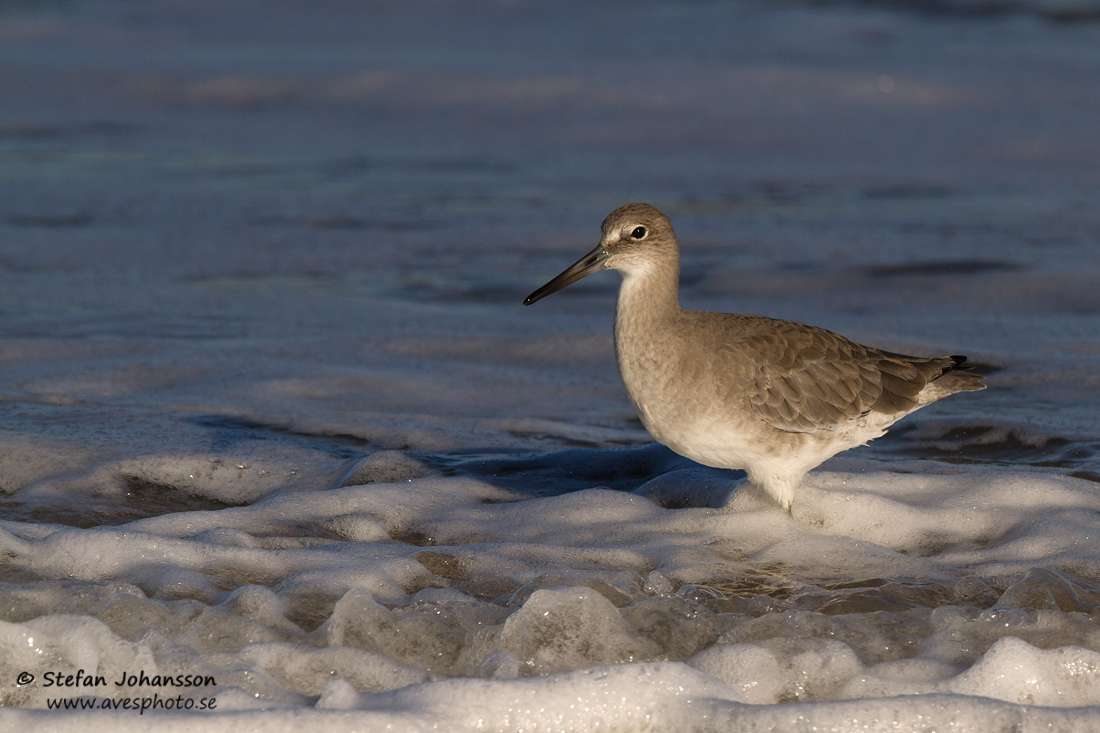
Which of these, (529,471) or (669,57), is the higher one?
(669,57)

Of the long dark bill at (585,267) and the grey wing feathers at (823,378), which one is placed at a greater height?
the long dark bill at (585,267)

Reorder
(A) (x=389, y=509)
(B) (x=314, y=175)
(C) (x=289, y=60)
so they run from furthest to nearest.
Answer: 1. (C) (x=289, y=60)
2. (B) (x=314, y=175)
3. (A) (x=389, y=509)

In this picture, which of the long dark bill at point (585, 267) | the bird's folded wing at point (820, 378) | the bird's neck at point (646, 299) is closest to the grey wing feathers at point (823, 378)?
the bird's folded wing at point (820, 378)

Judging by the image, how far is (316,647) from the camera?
15.1 ft

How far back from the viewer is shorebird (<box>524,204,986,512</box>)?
5.66m

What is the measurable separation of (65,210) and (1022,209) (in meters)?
9.47

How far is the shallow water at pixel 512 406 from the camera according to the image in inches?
178

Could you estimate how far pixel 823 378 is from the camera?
6023 mm

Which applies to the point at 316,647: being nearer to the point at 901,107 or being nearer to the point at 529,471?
the point at 529,471

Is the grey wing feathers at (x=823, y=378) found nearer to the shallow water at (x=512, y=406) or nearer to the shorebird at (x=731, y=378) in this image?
the shorebird at (x=731, y=378)

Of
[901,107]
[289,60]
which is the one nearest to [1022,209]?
[901,107]

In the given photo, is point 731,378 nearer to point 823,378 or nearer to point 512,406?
point 823,378

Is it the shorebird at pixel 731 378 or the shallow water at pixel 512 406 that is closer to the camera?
the shallow water at pixel 512 406

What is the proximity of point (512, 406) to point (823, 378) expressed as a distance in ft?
8.21
